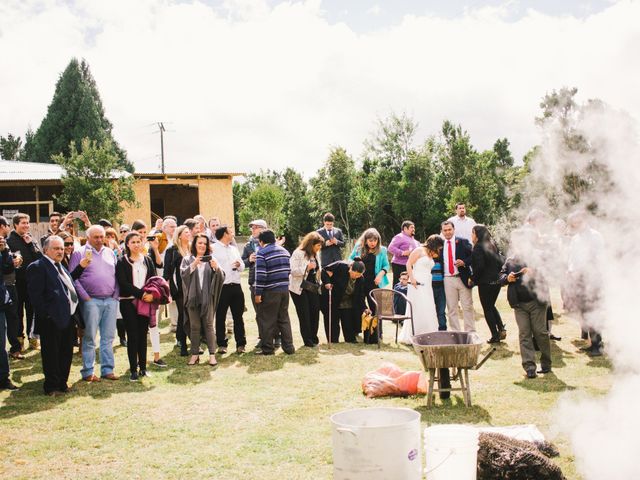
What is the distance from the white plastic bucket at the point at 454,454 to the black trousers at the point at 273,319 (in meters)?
5.72

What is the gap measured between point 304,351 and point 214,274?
2280 millimetres

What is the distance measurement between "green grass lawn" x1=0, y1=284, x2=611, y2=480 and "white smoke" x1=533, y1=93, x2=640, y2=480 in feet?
0.79

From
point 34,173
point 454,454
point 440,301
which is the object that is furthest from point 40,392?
point 34,173

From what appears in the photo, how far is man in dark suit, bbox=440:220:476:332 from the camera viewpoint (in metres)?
10.2

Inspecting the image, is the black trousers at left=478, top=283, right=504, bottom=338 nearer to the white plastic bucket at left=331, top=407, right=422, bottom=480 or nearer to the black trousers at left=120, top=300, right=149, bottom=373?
the black trousers at left=120, top=300, right=149, bottom=373

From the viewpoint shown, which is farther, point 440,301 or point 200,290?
point 440,301

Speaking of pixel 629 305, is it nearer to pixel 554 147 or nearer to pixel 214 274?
pixel 554 147

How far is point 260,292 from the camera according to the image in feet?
31.7

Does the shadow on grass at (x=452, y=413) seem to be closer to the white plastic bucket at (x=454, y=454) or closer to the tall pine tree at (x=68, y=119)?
the white plastic bucket at (x=454, y=454)

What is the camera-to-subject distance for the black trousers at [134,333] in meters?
8.11

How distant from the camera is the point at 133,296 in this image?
26.7 ft

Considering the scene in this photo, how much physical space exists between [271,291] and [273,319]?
51 centimetres

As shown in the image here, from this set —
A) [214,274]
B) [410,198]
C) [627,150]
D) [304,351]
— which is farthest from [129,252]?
[410,198]

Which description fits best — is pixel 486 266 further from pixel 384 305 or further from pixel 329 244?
pixel 329 244
